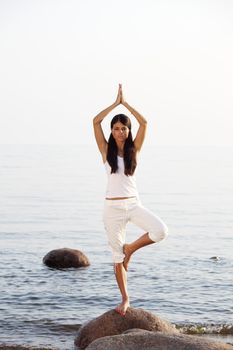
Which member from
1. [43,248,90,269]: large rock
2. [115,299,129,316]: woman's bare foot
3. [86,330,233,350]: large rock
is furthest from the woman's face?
[43,248,90,269]: large rock

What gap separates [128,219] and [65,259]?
31.4 feet

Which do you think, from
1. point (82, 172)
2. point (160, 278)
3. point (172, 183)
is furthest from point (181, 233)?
point (82, 172)

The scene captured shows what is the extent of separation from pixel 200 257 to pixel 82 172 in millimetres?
47975

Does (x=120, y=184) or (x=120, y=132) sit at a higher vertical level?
(x=120, y=132)

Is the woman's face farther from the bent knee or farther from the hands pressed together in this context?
the bent knee

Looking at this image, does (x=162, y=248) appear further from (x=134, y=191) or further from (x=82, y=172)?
(x=82, y=172)

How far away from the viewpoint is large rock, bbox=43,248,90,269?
65.3ft

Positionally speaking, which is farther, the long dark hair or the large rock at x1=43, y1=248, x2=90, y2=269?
the large rock at x1=43, y1=248, x2=90, y2=269

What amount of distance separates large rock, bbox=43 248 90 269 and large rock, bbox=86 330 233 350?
34.1 feet

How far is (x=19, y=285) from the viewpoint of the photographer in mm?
17562

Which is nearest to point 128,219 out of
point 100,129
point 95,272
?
point 100,129

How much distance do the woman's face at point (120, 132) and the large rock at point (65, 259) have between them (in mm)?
9828

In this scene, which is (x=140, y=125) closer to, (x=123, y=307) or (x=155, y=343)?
(x=123, y=307)

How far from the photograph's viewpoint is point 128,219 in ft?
34.8
